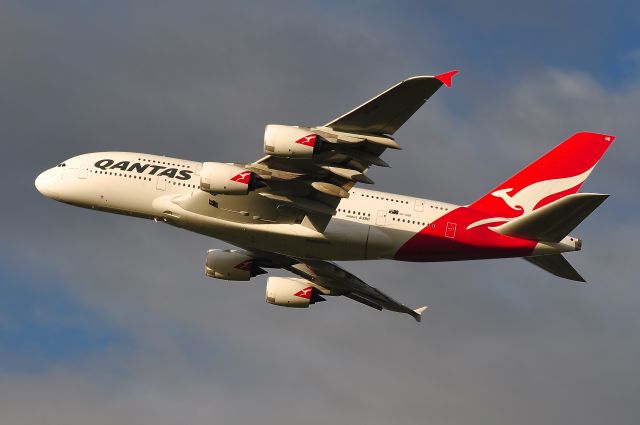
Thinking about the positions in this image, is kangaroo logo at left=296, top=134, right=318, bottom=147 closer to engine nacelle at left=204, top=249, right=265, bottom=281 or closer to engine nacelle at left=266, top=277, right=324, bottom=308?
engine nacelle at left=204, top=249, right=265, bottom=281

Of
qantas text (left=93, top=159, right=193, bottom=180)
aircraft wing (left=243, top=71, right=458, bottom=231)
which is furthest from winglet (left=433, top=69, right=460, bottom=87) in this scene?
qantas text (left=93, top=159, right=193, bottom=180)

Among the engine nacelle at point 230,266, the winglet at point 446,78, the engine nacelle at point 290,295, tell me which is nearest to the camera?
the winglet at point 446,78

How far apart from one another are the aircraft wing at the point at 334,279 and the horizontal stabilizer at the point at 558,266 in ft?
34.3

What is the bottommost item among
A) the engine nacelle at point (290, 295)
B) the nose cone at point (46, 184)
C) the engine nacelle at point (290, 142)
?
the engine nacelle at point (290, 295)

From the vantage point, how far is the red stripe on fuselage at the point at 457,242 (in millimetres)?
58438

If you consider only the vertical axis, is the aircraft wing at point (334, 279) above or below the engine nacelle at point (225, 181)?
below

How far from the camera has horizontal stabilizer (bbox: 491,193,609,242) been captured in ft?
172

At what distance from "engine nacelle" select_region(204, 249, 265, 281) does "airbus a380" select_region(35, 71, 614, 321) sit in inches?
124

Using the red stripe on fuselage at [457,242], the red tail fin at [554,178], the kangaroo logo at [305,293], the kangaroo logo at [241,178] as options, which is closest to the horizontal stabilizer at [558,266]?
the red stripe on fuselage at [457,242]

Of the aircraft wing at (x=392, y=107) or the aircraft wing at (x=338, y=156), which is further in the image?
the aircraft wing at (x=338, y=156)

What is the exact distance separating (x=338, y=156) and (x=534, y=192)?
13.2 m

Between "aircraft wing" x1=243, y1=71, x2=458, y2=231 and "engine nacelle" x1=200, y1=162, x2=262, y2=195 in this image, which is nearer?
"aircraft wing" x1=243, y1=71, x2=458, y2=231

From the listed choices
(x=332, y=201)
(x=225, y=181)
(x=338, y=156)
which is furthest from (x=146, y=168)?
(x=338, y=156)

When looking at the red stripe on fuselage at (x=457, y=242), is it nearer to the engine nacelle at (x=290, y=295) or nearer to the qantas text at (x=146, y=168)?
the engine nacelle at (x=290, y=295)
